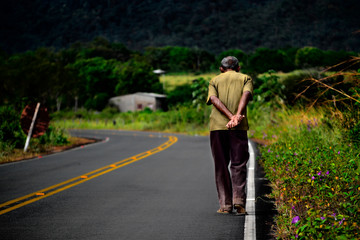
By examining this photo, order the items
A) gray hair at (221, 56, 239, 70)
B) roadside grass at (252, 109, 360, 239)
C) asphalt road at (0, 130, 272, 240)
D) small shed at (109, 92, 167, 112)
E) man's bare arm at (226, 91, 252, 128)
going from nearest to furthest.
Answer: roadside grass at (252, 109, 360, 239), asphalt road at (0, 130, 272, 240), man's bare arm at (226, 91, 252, 128), gray hair at (221, 56, 239, 70), small shed at (109, 92, 167, 112)

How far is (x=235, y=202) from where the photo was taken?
263 inches

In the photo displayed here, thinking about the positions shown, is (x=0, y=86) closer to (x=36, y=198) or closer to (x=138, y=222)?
(x=36, y=198)

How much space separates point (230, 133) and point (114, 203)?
2522 millimetres

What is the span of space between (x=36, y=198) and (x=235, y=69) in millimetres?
4331

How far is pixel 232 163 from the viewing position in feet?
22.2

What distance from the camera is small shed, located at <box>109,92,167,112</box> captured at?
77688mm

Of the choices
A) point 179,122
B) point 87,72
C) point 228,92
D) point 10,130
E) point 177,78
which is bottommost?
point 179,122

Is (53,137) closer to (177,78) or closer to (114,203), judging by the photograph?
(114,203)

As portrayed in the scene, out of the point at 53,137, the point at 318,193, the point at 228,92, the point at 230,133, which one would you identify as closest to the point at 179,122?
the point at 53,137

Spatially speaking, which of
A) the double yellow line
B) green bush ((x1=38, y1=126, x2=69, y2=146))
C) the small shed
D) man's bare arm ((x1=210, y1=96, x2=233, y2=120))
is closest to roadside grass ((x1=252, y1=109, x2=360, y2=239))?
man's bare arm ((x1=210, y1=96, x2=233, y2=120))

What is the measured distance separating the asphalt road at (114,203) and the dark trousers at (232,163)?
0.96 ft

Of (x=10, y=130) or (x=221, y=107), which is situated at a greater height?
(x=221, y=107)

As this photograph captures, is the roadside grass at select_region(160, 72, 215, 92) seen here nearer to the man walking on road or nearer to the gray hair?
the gray hair

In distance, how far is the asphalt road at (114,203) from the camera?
596 cm
